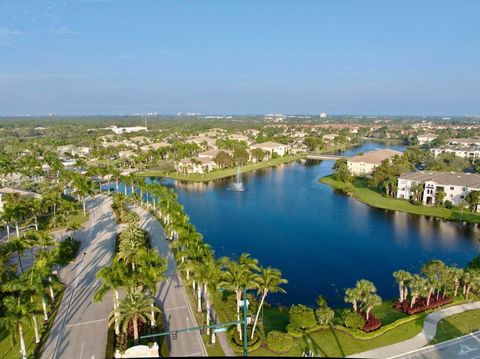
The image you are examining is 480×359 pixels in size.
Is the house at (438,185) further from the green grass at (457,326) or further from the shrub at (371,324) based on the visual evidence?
the shrub at (371,324)

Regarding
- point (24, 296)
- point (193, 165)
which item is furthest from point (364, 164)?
point (24, 296)

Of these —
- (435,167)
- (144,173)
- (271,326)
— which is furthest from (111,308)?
(435,167)

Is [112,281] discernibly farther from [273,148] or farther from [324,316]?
[273,148]

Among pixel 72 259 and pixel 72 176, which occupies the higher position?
pixel 72 176

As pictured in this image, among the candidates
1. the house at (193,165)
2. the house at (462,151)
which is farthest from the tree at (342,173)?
the house at (462,151)

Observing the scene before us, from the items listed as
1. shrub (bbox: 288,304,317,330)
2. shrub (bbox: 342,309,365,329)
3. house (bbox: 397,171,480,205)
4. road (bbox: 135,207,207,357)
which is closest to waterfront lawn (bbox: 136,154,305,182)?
house (bbox: 397,171,480,205)

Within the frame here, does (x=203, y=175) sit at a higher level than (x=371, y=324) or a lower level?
higher

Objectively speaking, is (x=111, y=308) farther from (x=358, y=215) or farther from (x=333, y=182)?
(x=333, y=182)

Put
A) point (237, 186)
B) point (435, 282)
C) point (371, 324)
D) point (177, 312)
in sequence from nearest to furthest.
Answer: point (371, 324), point (177, 312), point (435, 282), point (237, 186)
